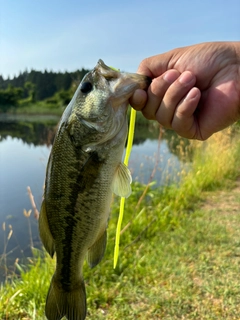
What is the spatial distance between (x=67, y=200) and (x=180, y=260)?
2994mm

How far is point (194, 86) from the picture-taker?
2004 millimetres

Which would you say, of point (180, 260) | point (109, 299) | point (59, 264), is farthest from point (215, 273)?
point (59, 264)

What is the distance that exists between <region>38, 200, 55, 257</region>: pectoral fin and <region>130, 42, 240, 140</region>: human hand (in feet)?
2.70

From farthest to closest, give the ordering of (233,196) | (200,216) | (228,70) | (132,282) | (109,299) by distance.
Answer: (233,196) → (200,216) → (132,282) → (109,299) → (228,70)

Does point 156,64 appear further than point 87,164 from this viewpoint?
Yes

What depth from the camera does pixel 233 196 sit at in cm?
742

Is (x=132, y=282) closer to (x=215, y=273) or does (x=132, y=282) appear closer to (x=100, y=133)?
(x=215, y=273)

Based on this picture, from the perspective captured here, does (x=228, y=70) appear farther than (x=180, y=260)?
No

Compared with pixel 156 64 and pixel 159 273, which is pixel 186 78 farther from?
pixel 159 273

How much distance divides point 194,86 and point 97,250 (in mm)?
1173

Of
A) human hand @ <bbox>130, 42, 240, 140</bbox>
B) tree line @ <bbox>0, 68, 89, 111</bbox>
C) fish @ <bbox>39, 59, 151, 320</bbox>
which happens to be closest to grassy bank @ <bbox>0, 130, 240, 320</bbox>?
fish @ <bbox>39, 59, 151, 320</bbox>

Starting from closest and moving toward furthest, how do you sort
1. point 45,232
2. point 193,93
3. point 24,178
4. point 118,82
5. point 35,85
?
point 118,82 → point 193,93 → point 45,232 → point 24,178 → point 35,85

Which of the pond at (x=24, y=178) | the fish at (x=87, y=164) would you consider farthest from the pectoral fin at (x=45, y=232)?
the pond at (x=24, y=178)

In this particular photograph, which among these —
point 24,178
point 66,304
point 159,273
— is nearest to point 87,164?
point 66,304
